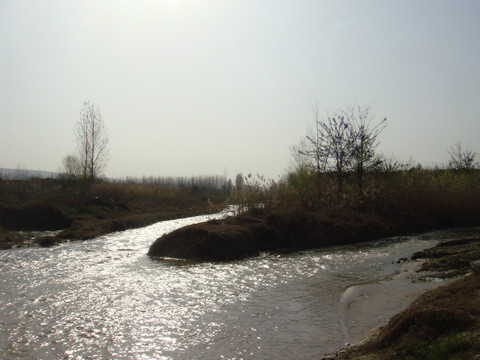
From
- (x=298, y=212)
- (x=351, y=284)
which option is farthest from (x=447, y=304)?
(x=298, y=212)

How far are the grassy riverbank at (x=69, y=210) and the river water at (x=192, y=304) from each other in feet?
14.3

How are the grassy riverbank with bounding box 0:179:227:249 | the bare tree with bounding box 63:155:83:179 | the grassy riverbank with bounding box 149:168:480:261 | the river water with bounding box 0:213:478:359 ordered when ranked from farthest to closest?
1. the bare tree with bounding box 63:155:83:179
2. the grassy riverbank with bounding box 0:179:227:249
3. the grassy riverbank with bounding box 149:168:480:261
4. the river water with bounding box 0:213:478:359

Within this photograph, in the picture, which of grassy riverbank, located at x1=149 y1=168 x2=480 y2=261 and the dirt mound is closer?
the dirt mound

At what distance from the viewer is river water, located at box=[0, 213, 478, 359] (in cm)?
514

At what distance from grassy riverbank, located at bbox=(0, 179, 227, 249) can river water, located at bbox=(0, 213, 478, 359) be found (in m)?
4.35

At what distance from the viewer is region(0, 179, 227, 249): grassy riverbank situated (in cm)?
1567

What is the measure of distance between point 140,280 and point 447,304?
239 inches

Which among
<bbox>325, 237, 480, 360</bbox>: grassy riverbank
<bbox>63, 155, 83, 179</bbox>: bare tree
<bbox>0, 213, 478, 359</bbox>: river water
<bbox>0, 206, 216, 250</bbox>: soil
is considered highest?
<bbox>63, 155, 83, 179</bbox>: bare tree

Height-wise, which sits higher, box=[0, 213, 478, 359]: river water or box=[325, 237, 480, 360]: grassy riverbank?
box=[325, 237, 480, 360]: grassy riverbank

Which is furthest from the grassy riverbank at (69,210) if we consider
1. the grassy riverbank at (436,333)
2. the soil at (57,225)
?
the grassy riverbank at (436,333)

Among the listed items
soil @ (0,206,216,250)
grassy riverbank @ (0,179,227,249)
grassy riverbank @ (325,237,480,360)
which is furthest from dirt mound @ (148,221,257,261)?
grassy riverbank @ (325,237,480,360)

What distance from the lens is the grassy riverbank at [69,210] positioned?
15672 mm

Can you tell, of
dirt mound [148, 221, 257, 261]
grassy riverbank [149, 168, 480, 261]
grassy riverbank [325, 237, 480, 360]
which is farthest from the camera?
grassy riverbank [149, 168, 480, 261]

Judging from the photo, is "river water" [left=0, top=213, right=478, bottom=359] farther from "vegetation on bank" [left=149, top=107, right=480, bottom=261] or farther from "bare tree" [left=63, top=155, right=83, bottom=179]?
"bare tree" [left=63, top=155, right=83, bottom=179]
